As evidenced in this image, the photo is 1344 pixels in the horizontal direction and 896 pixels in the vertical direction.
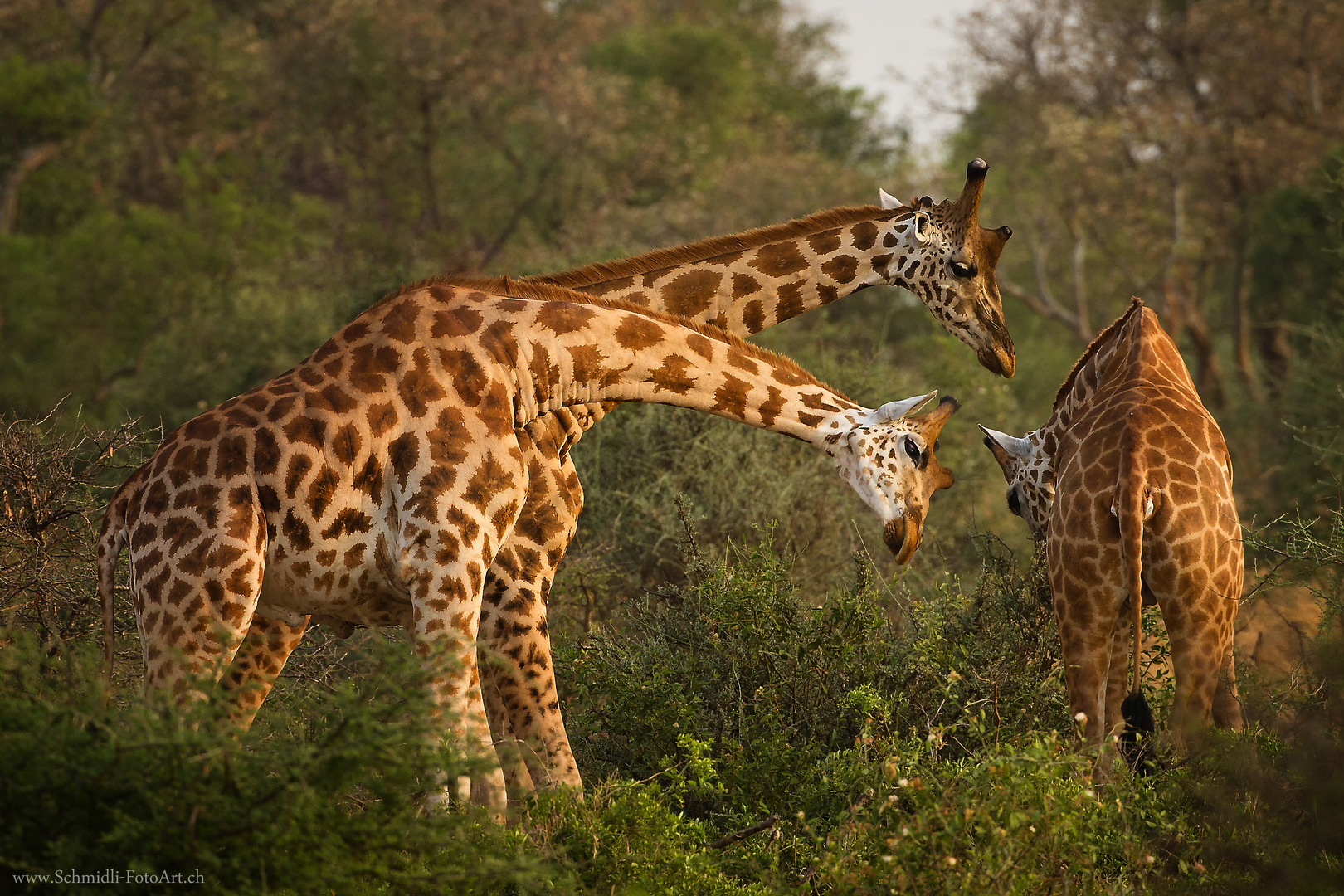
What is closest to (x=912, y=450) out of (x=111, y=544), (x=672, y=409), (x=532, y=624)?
(x=532, y=624)

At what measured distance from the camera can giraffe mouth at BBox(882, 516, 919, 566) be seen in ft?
15.7

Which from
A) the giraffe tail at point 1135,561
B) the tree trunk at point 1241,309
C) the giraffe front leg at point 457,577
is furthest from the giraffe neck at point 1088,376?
the tree trunk at point 1241,309

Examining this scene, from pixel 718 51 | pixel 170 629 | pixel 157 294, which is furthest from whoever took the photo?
pixel 718 51

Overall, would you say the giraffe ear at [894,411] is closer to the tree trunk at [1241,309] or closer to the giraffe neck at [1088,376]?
the giraffe neck at [1088,376]

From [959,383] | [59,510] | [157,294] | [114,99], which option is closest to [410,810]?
[59,510]

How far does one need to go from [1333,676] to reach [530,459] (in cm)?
299

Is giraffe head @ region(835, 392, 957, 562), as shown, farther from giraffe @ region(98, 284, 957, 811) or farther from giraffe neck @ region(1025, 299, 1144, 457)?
giraffe neck @ region(1025, 299, 1144, 457)

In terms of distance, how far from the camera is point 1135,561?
508 cm

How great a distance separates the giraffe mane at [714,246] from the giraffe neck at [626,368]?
587mm

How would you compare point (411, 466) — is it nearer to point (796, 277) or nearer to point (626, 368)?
point (626, 368)

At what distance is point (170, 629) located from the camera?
14.0 feet

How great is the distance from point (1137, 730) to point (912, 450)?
1.36m

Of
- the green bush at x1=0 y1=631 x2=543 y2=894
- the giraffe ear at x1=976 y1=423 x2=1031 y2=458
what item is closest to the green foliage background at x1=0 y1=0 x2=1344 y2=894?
the green bush at x1=0 y1=631 x2=543 y2=894

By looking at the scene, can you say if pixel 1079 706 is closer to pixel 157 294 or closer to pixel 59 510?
pixel 59 510
